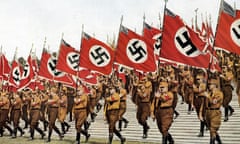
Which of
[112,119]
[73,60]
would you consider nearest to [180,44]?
[112,119]

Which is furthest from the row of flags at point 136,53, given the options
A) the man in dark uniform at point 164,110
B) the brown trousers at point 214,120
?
the brown trousers at point 214,120

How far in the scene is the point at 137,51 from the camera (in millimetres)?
14133

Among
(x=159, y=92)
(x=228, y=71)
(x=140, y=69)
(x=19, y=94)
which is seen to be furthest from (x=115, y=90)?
(x=19, y=94)

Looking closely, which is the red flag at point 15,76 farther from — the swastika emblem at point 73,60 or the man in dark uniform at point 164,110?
the man in dark uniform at point 164,110

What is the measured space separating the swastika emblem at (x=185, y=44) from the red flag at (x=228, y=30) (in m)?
0.81

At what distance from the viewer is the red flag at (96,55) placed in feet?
49.2

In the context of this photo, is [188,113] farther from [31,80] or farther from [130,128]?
[31,80]

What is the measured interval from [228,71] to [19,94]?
9.81 metres

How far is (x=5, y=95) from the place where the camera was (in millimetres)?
19250

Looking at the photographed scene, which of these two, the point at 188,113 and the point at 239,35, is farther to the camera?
the point at 188,113

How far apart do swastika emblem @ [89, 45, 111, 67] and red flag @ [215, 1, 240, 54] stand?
16.7 feet

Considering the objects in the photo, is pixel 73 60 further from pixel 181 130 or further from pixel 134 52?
pixel 181 130

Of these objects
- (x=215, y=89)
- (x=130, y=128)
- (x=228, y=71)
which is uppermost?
(x=228, y=71)

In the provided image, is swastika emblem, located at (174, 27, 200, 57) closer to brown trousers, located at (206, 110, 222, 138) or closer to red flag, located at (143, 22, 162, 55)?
brown trousers, located at (206, 110, 222, 138)
